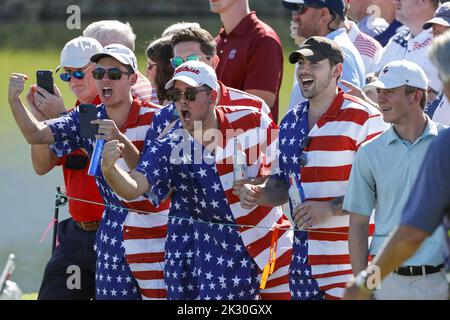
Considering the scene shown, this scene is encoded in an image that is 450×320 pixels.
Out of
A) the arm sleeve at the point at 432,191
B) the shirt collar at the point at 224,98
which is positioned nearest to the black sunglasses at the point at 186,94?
the shirt collar at the point at 224,98

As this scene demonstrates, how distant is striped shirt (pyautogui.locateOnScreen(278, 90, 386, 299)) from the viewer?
7.46 m

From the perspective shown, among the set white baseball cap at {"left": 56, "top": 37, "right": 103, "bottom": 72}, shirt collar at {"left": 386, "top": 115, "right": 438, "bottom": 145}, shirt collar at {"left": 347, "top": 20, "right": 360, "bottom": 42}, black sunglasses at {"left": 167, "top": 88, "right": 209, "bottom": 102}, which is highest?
shirt collar at {"left": 347, "top": 20, "right": 360, "bottom": 42}

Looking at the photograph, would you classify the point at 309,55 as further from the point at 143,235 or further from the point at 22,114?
the point at 22,114

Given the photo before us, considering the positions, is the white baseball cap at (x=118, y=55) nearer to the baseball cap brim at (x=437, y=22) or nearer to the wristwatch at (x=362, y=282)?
the baseball cap brim at (x=437, y=22)

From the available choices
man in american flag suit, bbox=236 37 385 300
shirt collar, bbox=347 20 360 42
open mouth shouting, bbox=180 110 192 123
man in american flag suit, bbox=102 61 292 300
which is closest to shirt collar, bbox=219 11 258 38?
shirt collar, bbox=347 20 360 42

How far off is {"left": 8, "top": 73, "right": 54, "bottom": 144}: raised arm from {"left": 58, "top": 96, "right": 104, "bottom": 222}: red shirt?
20.5 inches

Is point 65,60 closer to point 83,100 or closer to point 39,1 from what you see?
A: point 83,100

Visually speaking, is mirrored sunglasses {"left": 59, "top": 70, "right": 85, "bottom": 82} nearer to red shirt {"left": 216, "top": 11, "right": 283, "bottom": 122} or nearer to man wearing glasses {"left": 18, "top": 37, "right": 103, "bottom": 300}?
man wearing glasses {"left": 18, "top": 37, "right": 103, "bottom": 300}

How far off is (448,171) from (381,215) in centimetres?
191

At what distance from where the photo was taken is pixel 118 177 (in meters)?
7.27

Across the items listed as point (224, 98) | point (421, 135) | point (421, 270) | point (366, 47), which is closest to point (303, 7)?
point (366, 47)

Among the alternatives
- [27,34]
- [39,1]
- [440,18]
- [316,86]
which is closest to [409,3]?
[440,18]

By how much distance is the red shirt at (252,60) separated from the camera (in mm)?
9297

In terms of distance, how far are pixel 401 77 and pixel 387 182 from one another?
580 millimetres
